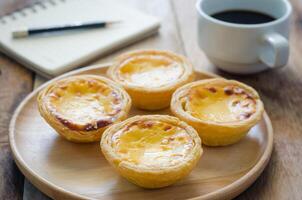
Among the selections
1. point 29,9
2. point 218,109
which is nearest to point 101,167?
point 218,109

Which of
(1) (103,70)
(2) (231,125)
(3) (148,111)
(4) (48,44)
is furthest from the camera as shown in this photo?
(4) (48,44)

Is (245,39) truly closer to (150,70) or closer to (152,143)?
(150,70)

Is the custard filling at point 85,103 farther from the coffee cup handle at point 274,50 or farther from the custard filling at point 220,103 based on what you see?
the coffee cup handle at point 274,50

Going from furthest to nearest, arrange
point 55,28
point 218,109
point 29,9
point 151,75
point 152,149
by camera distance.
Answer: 1. point 29,9
2. point 55,28
3. point 151,75
4. point 218,109
5. point 152,149

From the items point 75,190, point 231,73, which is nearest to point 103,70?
point 231,73

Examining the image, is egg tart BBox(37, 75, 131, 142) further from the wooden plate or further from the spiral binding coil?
the spiral binding coil

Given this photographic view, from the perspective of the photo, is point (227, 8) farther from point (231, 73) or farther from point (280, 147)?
point (280, 147)
